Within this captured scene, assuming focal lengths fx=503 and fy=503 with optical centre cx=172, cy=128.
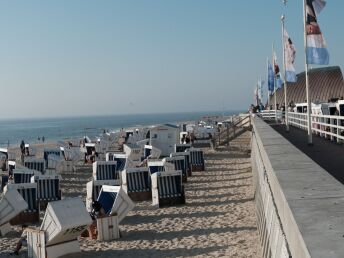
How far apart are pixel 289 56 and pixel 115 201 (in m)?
9.98

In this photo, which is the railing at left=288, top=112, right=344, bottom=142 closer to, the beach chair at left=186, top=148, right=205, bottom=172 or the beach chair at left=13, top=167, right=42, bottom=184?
the beach chair at left=186, top=148, right=205, bottom=172

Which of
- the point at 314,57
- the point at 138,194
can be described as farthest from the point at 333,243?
the point at 138,194

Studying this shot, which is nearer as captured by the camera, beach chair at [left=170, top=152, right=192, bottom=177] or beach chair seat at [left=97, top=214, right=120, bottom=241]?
beach chair seat at [left=97, top=214, right=120, bottom=241]

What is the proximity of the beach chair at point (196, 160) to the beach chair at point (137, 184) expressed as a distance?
6.55m

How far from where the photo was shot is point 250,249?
893cm

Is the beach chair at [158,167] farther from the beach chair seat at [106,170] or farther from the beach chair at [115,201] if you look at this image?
the beach chair at [115,201]

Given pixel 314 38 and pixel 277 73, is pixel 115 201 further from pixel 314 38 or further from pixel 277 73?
pixel 277 73

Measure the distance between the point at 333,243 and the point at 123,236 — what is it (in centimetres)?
817

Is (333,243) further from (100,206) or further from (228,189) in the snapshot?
(228,189)

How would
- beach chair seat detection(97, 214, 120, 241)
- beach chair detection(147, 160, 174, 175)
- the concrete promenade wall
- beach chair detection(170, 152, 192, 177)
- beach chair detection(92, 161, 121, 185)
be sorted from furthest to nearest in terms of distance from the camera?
beach chair detection(170, 152, 192, 177)
beach chair detection(92, 161, 121, 185)
beach chair detection(147, 160, 174, 175)
beach chair seat detection(97, 214, 120, 241)
the concrete promenade wall

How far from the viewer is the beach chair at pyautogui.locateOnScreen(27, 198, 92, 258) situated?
8.66 m

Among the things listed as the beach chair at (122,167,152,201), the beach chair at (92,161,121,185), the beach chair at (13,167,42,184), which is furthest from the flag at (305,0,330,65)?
the beach chair at (13,167,42,184)

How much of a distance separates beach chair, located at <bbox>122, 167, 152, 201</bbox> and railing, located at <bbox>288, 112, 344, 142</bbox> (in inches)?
215

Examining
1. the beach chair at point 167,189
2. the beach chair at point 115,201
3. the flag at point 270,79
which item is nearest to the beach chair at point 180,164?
the beach chair at point 167,189
